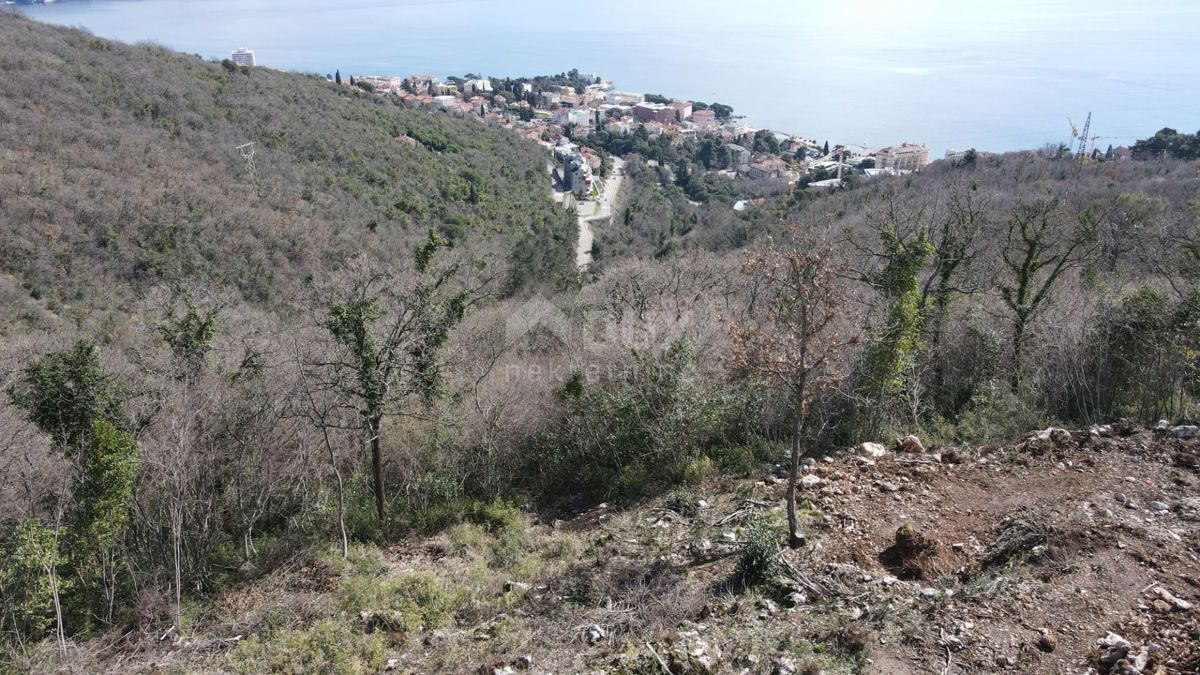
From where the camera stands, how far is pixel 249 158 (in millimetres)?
31047

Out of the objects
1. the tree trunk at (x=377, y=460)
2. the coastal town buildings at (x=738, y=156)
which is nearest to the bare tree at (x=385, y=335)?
the tree trunk at (x=377, y=460)

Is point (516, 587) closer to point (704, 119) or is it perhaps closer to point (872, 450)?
point (872, 450)

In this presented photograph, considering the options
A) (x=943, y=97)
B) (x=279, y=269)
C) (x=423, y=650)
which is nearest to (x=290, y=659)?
(x=423, y=650)

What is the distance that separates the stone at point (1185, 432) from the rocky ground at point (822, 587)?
0.09 m

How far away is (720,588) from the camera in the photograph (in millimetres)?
7250

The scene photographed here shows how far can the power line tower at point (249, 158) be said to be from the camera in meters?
30.2

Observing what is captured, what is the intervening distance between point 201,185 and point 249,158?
13.8 ft

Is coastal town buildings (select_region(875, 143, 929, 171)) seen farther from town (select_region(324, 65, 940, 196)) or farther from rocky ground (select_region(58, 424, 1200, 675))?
rocky ground (select_region(58, 424, 1200, 675))

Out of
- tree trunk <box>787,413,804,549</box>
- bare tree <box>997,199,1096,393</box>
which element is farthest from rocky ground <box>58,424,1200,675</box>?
bare tree <box>997,199,1096,393</box>

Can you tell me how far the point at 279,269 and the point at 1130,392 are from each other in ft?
84.7

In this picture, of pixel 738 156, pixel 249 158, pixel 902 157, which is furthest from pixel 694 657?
pixel 738 156

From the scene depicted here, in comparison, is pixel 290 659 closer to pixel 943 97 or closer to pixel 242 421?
pixel 242 421

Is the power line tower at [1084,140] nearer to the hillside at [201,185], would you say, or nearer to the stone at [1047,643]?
the hillside at [201,185]

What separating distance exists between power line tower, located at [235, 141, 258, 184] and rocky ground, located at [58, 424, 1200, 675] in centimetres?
2558
